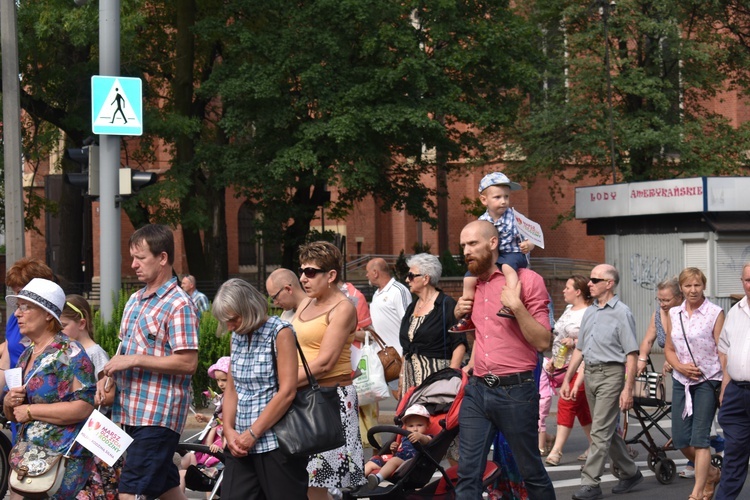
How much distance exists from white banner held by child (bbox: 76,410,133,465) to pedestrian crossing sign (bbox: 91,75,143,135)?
784cm

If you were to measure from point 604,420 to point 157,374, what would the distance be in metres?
4.62

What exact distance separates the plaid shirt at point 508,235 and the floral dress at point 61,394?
275 centimetres

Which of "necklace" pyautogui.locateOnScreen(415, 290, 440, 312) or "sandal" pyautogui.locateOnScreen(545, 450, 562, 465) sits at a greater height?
"necklace" pyautogui.locateOnScreen(415, 290, 440, 312)

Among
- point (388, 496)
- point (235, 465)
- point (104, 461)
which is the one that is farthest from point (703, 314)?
point (104, 461)

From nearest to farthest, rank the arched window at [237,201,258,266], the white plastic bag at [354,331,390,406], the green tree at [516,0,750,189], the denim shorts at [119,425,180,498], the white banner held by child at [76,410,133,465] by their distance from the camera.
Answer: the white banner held by child at [76,410,133,465] < the denim shorts at [119,425,180,498] < the white plastic bag at [354,331,390,406] < the green tree at [516,0,750,189] < the arched window at [237,201,258,266]

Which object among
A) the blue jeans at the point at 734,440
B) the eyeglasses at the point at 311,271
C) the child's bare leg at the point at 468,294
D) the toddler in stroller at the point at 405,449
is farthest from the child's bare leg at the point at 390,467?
the blue jeans at the point at 734,440

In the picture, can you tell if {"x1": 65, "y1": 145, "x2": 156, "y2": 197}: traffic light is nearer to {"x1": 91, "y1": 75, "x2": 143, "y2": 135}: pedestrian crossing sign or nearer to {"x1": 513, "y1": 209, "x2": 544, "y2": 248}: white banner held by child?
{"x1": 91, "y1": 75, "x2": 143, "y2": 135}: pedestrian crossing sign

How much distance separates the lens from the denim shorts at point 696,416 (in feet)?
28.1

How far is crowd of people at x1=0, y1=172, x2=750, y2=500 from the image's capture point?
557 centimetres

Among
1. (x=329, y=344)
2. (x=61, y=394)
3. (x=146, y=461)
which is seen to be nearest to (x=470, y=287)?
(x=329, y=344)

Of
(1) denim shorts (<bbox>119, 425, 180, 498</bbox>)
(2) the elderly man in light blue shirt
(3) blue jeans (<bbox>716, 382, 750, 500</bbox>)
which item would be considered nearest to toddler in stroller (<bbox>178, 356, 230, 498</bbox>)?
(1) denim shorts (<bbox>119, 425, 180, 498</bbox>)

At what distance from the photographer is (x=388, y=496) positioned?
285 inches

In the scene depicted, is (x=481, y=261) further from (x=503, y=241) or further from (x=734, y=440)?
(x=734, y=440)

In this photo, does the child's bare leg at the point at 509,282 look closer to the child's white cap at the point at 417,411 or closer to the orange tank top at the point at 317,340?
the orange tank top at the point at 317,340
